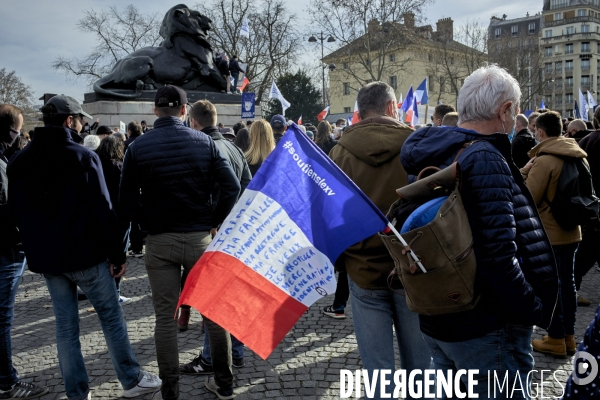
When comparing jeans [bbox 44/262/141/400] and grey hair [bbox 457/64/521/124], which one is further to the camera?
jeans [bbox 44/262/141/400]

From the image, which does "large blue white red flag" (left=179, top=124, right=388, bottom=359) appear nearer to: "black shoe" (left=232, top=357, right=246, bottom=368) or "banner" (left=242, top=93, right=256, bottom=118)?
"black shoe" (left=232, top=357, right=246, bottom=368)

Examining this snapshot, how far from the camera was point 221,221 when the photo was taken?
12.9ft

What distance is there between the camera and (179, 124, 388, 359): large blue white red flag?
91.1 inches

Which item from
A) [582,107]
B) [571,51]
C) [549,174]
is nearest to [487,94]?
[549,174]

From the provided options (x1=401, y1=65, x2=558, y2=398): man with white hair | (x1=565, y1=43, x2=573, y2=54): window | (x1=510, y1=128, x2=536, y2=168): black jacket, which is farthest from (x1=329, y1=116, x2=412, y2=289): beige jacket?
(x1=565, y1=43, x2=573, y2=54): window

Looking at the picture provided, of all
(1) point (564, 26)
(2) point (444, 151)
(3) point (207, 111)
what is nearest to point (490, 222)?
(2) point (444, 151)

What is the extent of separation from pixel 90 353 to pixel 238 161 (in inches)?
82.8

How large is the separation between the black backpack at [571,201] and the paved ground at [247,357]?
1167 millimetres

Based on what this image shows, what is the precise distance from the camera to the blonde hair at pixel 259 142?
558 centimetres

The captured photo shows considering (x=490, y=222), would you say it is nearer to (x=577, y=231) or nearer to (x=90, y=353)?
(x=577, y=231)

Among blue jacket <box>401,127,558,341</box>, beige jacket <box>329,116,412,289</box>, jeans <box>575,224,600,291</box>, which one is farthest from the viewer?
jeans <box>575,224,600,291</box>

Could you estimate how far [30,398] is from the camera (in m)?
3.98

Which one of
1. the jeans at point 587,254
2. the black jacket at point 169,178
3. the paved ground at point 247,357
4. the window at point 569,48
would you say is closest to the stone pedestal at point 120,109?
the paved ground at point 247,357

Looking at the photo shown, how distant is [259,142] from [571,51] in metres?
106
